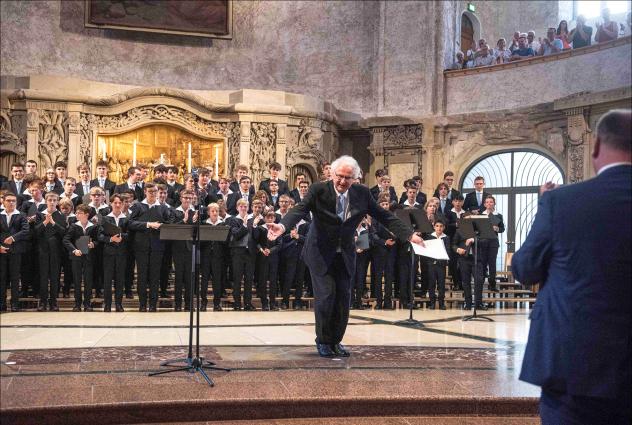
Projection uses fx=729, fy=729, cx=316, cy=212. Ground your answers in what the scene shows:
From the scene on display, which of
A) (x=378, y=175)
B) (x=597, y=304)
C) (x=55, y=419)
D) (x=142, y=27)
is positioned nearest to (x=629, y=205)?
(x=597, y=304)

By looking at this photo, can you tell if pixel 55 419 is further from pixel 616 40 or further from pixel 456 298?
pixel 616 40

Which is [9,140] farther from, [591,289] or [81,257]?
[591,289]

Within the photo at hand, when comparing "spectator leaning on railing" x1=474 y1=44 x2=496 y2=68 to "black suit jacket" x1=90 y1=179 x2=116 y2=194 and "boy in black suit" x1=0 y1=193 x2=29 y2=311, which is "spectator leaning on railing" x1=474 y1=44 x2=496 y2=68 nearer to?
"black suit jacket" x1=90 y1=179 x2=116 y2=194

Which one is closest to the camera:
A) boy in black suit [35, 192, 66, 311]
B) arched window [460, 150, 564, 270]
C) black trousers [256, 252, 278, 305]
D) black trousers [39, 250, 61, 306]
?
black trousers [39, 250, 61, 306]

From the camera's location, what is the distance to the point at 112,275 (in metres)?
9.80

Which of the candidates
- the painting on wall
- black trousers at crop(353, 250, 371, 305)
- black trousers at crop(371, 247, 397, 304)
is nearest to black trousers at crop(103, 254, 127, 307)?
black trousers at crop(353, 250, 371, 305)

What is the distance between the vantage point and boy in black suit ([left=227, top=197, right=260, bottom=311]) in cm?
1016

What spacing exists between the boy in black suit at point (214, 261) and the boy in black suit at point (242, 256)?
0.63 ft

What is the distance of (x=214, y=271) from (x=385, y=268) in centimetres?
256

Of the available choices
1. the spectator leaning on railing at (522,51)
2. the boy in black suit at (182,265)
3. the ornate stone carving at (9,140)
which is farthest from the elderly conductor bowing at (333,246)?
the spectator leaning on railing at (522,51)

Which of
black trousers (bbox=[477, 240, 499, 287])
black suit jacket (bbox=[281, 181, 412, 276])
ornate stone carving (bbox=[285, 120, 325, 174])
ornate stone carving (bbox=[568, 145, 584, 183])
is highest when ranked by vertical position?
ornate stone carving (bbox=[285, 120, 325, 174])

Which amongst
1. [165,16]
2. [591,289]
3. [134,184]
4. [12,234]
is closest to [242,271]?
[134,184]

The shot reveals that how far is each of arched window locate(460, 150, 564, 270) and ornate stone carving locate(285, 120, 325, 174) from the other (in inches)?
139

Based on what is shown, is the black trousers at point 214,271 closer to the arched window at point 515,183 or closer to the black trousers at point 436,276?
the black trousers at point 436,276
